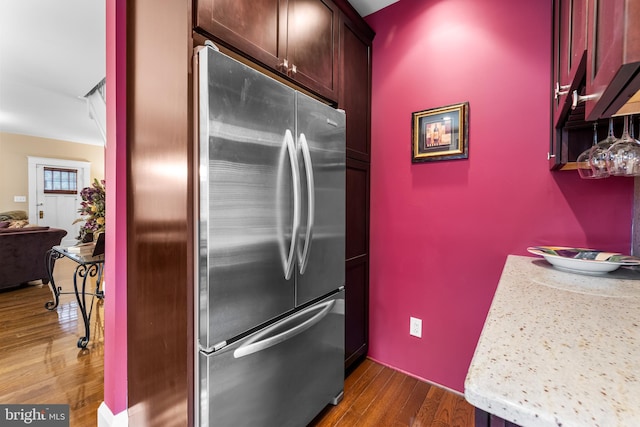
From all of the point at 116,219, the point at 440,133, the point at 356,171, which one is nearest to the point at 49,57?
the point at 116,219

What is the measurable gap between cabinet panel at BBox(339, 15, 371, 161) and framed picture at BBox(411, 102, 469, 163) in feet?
1.09

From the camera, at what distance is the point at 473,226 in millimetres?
1723

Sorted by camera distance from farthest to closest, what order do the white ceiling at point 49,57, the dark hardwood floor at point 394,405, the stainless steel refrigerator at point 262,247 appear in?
the white ceiling at point 49,57 < the dark hardwood floor at point 394,405 < the stainless steel refrigerator at point 262,247

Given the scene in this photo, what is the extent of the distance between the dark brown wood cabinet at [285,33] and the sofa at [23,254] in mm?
4069

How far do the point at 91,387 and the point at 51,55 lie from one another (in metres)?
3.00

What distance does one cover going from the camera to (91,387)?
1.81 metres

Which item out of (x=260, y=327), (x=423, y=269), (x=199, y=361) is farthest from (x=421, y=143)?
(x=199, y=361)

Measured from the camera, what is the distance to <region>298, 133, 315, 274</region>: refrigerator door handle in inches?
51.0

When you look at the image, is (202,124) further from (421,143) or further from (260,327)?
(421,143)

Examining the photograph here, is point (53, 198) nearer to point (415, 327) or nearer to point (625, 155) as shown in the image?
point (415, 327)

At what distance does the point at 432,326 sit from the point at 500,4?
1.97 meters

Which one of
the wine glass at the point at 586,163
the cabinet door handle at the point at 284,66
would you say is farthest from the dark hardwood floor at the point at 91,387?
the cabinet door handle at the point at 284,66

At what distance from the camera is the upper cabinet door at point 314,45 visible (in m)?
1.40

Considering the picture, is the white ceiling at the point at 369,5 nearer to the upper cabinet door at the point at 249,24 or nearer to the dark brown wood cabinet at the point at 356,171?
the dark brown wood cabinet at the point at 356,171
